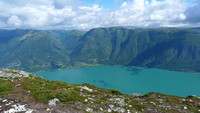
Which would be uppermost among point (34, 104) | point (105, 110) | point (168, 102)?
point (34, 104)

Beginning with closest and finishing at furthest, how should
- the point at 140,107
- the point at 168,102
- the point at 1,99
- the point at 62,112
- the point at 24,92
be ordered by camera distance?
the point at 62,112
the point at 1,99
the point at 140,107
the point at 24,92
the point at 168,102

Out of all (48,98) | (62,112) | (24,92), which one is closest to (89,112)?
(62,112)

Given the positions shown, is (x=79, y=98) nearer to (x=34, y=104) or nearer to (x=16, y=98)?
(x=34, y=104)

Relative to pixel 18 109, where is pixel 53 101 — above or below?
below

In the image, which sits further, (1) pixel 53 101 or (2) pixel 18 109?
(1) pixel 53 101

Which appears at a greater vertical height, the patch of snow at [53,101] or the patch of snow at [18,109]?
the patch of snow at [18,109]

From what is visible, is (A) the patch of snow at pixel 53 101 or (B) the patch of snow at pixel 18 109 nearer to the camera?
(B) the patch of snow at pixel 18 109

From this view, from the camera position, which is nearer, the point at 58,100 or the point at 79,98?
the point at 58,100

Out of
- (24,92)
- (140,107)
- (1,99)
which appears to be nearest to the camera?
(1,99)

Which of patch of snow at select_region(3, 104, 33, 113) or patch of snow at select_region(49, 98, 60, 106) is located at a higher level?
patch of snow at select_region(3, 104, 33, 113)

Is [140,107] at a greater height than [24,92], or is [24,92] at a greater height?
[24,92]

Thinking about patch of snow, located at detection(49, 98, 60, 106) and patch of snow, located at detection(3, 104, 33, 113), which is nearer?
patch of snow, located at detection(3, 104, 33, 113)
